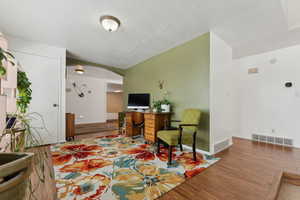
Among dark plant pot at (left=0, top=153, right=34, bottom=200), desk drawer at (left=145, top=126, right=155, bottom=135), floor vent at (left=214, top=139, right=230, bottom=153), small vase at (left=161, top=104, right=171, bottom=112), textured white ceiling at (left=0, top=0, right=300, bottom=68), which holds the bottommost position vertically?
floor vent at (left=214, top=139, right=230, bottom=153)

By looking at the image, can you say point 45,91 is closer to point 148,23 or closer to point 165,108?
point 148,23

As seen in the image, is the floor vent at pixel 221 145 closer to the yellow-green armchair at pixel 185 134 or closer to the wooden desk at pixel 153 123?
the yellow-green armchair at pixel 185 134

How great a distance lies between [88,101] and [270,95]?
305 inches

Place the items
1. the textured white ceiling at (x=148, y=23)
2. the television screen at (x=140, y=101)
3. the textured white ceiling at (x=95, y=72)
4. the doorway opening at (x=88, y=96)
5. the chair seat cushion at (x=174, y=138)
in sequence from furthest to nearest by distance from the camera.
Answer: the doorway opening at (x=88, y=96) < the textured white ceiling at (x=95, y=72) < the television screen at (x=140, y=101) < the chair seat cushion at (x=174, y=138) < the textured white ceiling at (x=148, y=23)

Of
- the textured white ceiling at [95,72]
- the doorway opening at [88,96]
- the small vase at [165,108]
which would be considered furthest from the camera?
the doorway opening at [88,96]

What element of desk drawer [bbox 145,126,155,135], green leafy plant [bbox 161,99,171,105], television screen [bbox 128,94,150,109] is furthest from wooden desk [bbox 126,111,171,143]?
television screen [bbox 128,94,150,109]

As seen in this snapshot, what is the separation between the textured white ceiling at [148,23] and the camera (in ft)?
6.39

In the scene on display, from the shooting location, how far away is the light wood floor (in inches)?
54.7

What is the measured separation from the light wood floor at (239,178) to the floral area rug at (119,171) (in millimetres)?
124

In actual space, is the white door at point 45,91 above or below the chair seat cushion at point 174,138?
above

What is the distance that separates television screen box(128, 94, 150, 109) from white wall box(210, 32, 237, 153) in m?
1.95

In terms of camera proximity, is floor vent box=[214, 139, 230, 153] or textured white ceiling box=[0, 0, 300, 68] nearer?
textured white ceiling box=[0, 0, 300, 68]

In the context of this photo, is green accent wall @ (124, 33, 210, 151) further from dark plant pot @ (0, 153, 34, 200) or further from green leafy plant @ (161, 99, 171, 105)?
dark plant pot @ (0, 153, 34, 200)

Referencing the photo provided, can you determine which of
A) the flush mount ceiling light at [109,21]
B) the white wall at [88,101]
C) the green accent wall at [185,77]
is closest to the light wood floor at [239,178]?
the green accent wall at [185,77]
